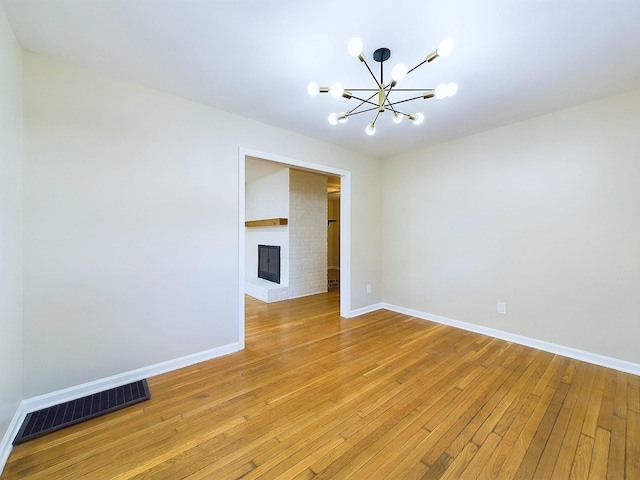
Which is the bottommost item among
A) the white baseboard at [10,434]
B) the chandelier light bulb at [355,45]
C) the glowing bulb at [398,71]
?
the white baseboard at [10,434]

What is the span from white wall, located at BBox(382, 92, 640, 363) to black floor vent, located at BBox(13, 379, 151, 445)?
3499mm

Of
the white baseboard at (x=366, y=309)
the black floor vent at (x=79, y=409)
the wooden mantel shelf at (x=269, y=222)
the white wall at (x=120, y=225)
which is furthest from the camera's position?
the wooden mantel shelf at (x=269, y=222)

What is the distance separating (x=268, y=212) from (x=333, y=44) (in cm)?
Result: 422

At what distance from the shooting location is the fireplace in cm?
547

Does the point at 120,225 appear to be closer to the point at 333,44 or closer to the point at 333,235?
the point at 333,44

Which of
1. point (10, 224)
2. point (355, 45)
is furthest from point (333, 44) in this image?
point (10, 224)

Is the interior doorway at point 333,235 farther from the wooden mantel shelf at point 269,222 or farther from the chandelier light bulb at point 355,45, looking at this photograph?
the chandelier light bulb at point 355,45

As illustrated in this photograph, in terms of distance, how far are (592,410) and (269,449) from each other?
2226 millimetres

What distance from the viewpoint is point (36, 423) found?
5.78 ft

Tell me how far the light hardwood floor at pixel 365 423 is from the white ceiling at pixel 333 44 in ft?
8.16

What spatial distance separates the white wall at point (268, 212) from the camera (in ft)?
17.4

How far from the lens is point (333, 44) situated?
1.82 m

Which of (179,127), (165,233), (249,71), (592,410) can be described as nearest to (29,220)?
(165,233)

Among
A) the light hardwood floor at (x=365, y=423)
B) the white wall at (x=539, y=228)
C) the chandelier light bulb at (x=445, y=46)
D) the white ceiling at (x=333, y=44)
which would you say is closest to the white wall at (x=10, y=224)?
the white ceiling at (x=333, y=44)
